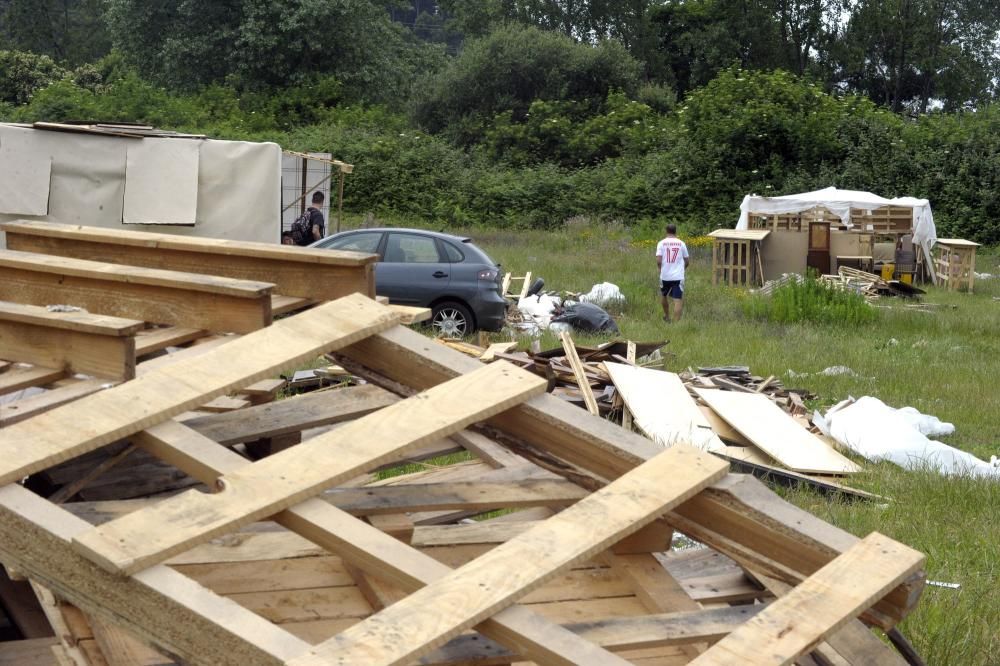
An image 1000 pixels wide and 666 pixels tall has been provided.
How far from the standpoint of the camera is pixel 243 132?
33.9m

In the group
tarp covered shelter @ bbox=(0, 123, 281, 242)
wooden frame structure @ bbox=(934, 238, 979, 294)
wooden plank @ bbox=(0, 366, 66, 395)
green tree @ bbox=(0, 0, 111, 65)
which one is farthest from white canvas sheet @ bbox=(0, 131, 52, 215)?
green tree @ bbox=(0, 0, 111, 65)

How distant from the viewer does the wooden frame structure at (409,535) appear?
268 cm

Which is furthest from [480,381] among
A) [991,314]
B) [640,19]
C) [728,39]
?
[640,19]

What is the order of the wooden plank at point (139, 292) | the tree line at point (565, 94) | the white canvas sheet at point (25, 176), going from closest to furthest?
the wooden plank at point (139, 292) → the white canvas sheet at point (25, 176) → the tree line at point (565, 94)

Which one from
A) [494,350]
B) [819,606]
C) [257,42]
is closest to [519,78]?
[257,42]

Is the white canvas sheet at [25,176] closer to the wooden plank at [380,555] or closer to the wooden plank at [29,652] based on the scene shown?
the wooden plank at [29,652]

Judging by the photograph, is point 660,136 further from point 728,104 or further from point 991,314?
point 991,314

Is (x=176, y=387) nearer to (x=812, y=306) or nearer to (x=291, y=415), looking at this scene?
(x=291, y=415)

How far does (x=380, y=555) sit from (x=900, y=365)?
11158mm

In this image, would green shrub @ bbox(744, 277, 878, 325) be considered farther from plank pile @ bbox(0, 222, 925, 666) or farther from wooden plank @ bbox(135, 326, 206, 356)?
wooden plank @ bbox(135, 326, 206, 356)

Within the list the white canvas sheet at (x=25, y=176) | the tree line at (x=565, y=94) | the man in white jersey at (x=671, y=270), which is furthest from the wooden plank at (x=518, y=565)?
the tree line at (x=565, y=94)

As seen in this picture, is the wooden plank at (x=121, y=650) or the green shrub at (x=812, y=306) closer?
the wooden plank at (x=121, y=650)

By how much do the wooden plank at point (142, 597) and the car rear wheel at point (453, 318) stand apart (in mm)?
10968

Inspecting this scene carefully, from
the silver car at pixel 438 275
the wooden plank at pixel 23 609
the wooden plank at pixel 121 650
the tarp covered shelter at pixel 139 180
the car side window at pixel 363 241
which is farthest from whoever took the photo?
the car side window at pixel 363 241
